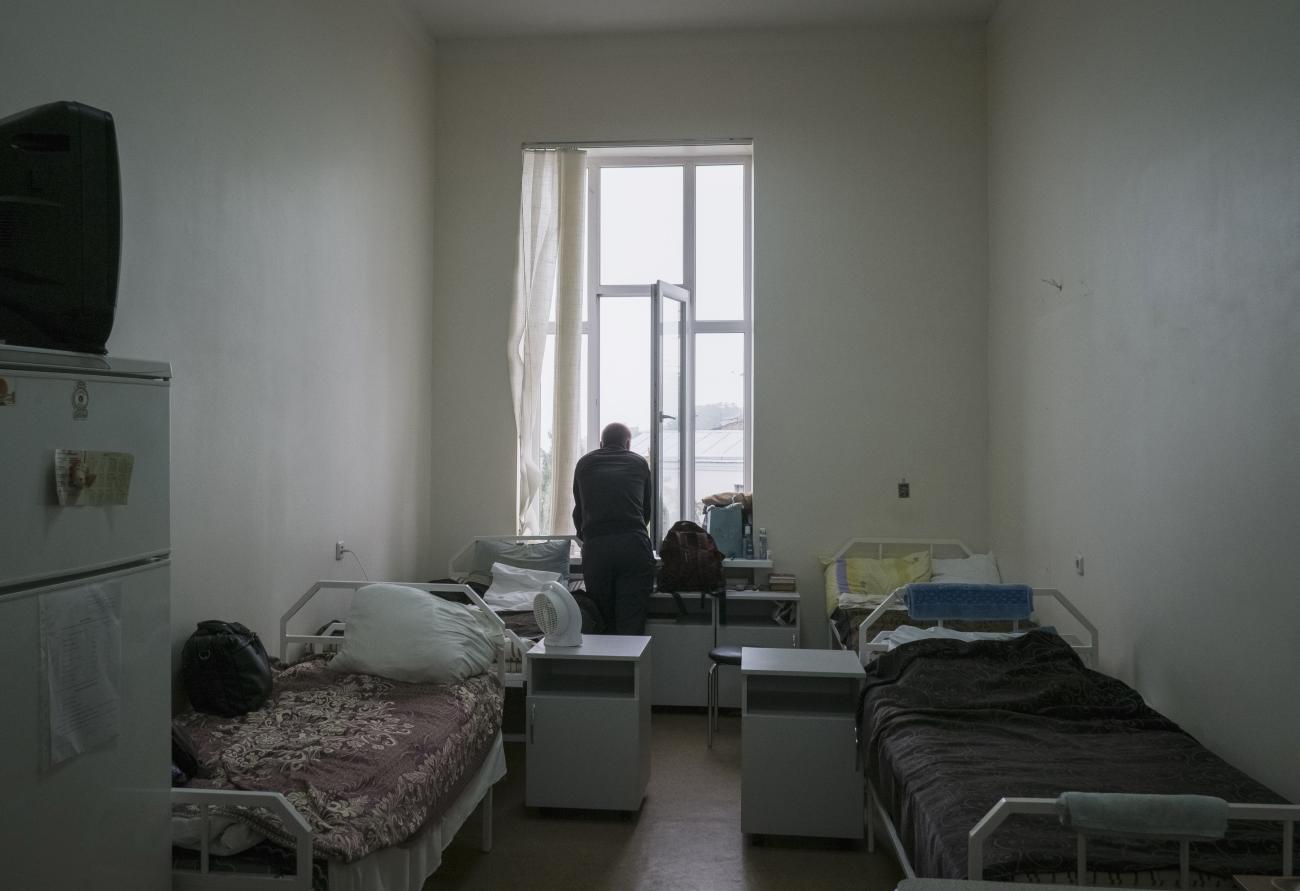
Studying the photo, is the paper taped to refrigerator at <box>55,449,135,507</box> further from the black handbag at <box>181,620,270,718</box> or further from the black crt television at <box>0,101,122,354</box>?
the black handbag at <box>181,620,270,718</box>

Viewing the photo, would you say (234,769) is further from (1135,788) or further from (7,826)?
(1135,788)

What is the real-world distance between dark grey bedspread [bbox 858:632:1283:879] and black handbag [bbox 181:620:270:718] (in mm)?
2100

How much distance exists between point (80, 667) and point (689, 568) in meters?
4.06

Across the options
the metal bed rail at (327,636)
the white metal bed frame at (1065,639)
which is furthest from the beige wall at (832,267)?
the metal bed rail at (327,636)

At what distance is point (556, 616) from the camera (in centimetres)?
396

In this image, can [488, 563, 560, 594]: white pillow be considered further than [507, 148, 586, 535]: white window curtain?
No

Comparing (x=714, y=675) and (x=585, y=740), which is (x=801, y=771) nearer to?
(x=585, y=740)

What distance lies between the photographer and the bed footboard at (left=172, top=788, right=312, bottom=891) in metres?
2.30

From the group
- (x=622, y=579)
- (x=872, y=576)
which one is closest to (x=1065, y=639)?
(x=872, y=576)

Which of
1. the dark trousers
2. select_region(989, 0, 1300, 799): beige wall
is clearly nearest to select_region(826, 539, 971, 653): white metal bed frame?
select_region(989, 0, 1300, 799): beige wall

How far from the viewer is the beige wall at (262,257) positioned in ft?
10.3

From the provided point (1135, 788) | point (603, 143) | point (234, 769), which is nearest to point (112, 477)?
point (234, 769)

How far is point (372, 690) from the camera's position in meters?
3.62

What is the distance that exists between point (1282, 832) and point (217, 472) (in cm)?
343
